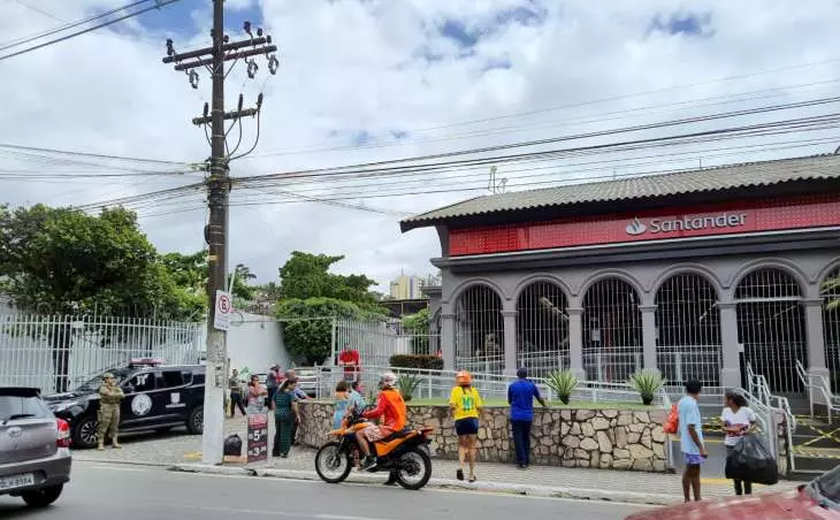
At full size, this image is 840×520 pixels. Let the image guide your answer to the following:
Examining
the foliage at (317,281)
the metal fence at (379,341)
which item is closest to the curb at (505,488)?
the metal fence at (379,341)

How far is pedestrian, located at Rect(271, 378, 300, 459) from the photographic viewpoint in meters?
13.4

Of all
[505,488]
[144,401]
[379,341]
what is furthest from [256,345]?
[505,488]

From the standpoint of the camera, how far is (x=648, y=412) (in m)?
11.8

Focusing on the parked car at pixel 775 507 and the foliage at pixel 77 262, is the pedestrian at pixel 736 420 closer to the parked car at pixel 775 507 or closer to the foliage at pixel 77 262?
the parked car at pixel 775 507

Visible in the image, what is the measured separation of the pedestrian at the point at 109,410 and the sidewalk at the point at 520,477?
0.65m

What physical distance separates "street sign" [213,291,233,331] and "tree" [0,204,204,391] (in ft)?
29.8

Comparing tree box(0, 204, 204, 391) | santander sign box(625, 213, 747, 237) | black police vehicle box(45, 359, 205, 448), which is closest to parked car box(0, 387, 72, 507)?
black police vehicle box(45, 359, 205, 448)

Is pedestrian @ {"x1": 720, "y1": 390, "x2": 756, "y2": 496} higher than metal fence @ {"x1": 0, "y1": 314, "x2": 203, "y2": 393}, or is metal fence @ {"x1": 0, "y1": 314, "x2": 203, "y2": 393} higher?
metal fence @ {"x1": 0, "y1": 314, "x2": 203, "y2": 393}

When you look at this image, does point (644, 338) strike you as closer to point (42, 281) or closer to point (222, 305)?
point (222, 305)

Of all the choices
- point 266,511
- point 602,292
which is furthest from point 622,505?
point 602,292

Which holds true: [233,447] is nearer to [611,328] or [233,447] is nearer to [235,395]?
[235,395]

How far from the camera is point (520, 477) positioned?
36.7 ft

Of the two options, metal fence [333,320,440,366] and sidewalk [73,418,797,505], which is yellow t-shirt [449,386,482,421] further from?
metal fence [333,320,440,366]

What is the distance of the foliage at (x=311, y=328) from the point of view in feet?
117
